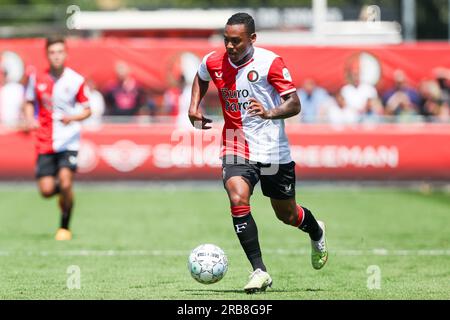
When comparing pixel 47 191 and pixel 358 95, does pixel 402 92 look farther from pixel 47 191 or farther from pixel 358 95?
pixel 47 191

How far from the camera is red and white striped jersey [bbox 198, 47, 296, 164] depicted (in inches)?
374

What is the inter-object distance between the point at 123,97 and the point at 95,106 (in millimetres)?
630

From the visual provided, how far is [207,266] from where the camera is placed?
9.18 m

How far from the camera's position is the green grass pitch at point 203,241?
948 cm

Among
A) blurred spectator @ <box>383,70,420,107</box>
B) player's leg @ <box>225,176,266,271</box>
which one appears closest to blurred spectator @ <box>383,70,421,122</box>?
blurred spectator @ <box>383,70,420,107</box>

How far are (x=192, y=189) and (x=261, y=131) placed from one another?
13.0 m

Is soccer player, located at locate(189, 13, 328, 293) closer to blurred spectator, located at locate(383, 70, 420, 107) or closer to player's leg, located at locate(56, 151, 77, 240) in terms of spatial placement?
player's leg, located at locate(56, 151, 77, 240)

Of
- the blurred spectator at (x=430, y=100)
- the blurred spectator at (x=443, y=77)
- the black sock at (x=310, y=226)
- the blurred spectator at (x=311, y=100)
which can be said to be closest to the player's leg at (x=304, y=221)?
the black sock at (x=310, y=226)

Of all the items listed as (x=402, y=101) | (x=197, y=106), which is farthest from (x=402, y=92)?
(x=197, y=106)

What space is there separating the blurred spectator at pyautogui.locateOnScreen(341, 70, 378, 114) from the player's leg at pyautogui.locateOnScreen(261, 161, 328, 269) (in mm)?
13107

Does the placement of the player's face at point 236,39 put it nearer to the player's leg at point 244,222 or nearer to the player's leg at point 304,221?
→ the player's leg at point 244,222

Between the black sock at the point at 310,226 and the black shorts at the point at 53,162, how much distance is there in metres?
4.55

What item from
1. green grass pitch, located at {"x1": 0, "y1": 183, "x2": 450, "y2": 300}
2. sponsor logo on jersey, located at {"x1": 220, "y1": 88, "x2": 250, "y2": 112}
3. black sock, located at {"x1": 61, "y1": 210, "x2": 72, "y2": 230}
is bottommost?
green grass pitch, located at {"x1": 0, "y1": 183, "x2": 450, "y2": 300}
